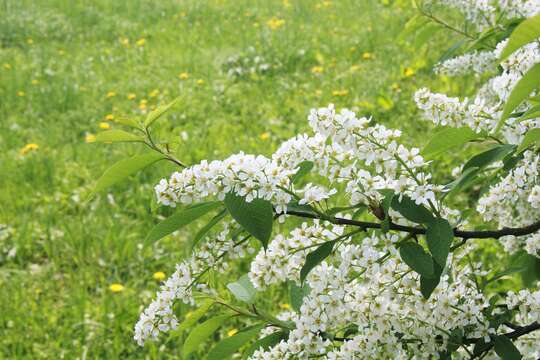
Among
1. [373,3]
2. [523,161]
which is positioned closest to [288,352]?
[523,161]

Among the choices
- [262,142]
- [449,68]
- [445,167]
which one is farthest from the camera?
[262,142]

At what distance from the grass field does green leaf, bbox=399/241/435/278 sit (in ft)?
1.41

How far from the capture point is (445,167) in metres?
3.58

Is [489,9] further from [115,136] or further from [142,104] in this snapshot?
[142,104]

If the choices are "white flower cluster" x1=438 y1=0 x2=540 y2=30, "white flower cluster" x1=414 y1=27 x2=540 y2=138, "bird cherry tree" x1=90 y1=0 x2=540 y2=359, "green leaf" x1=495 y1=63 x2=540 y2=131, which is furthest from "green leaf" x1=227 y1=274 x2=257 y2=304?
"white flower cluster" x1=438 y1=0 x2=540 y2=30

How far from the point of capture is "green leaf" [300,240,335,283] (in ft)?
3.40

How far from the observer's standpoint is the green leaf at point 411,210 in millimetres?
1051

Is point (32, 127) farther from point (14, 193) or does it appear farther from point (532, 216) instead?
point (532, 216)

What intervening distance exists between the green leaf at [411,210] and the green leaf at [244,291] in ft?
1.44

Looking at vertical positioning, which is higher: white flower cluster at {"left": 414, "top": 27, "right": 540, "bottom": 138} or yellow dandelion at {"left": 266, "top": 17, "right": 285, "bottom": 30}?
yellow dandelion at {"left": 266, "top": 17, "right": 285, "bottom": 30}

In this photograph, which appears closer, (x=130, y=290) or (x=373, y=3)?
(x=130, y=290)

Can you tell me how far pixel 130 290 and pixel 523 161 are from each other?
1.92 meters

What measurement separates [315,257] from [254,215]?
0.14m

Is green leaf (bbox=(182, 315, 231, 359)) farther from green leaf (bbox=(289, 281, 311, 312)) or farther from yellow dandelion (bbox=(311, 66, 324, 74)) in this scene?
yellow dandelion (bbox=(311, 66, 324, 74))
